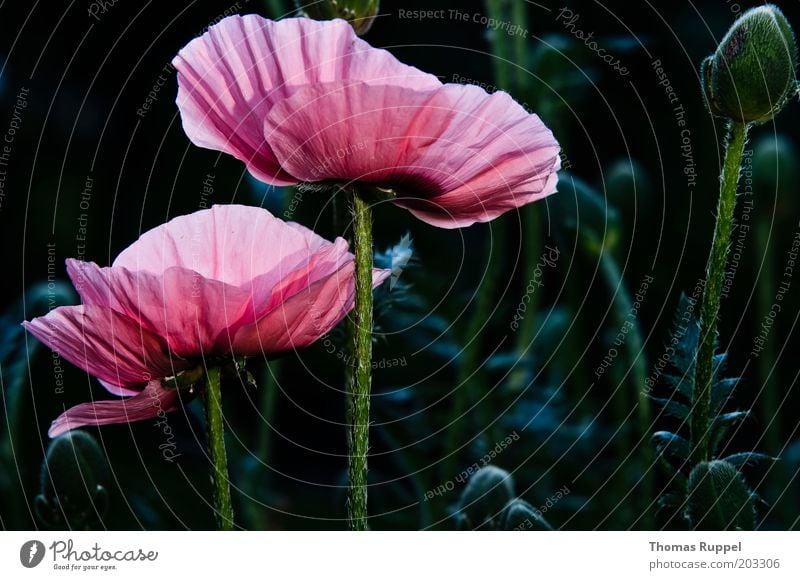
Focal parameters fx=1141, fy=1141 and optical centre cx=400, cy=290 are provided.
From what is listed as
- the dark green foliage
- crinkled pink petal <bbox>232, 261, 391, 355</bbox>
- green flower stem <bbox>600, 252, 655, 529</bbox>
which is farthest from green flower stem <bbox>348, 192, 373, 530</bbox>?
green flower stem <bbox>600, 252, 655, 529</bbox>

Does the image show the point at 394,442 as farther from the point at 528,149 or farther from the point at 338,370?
the point at 528,149

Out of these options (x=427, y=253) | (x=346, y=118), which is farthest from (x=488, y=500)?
(x=427, y=253)

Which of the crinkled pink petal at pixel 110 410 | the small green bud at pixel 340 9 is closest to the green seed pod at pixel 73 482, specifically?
the crinkled pink petal at pixel 110 410

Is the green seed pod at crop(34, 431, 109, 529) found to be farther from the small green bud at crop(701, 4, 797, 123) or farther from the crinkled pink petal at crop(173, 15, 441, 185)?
the small green bud at crop(701, 4, 797, 123)

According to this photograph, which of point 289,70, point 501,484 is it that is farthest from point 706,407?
point 289,70

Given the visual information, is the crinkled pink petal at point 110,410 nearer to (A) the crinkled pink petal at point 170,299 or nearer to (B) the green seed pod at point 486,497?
(A) the crinkled pink petal at point 170,299
